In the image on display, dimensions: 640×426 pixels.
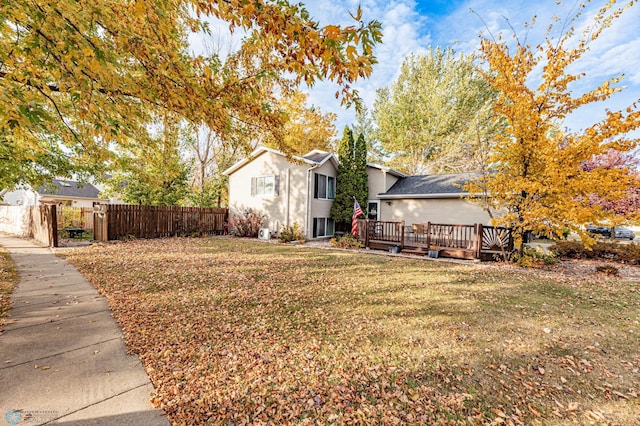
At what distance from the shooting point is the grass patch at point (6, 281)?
174 inches

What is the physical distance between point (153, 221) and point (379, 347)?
14.9 m

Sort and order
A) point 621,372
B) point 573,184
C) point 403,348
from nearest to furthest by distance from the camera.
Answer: point 621,372 → point 403,348 → point 573,184

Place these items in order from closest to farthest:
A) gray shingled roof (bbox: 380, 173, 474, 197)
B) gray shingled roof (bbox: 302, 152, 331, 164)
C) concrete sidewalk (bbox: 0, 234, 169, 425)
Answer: concrete sidewalk (bbox: 0, 234, 169, 425)
gray shingled roof (bbox: 380, 173, 474, 197)
gray shingled roof (bbox: 302, 152, 331, 164)

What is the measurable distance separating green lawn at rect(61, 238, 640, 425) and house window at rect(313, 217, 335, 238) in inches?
342

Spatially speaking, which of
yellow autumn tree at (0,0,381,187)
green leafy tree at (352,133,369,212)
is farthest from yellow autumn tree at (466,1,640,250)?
yellow autumn tree at (0,0,381,187)

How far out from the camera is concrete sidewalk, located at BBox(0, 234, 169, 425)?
2320 mm

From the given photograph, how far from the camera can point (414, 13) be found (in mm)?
8977

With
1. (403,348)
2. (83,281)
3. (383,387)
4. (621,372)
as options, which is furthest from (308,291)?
(83,281)

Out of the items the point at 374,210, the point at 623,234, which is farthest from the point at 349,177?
the point at 623,234

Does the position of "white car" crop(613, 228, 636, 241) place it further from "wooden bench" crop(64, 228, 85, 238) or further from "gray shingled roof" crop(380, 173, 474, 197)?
"wooden bench" crop(64, 228, 85, 238)

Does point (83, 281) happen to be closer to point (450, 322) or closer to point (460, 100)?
point (450, 322)

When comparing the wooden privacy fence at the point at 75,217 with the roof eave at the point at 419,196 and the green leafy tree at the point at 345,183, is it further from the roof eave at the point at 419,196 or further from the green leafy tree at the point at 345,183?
the roof eave at the point at 419,196

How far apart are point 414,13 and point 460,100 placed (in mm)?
17461

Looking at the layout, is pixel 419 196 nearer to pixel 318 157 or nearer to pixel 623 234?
pixel 318 157
